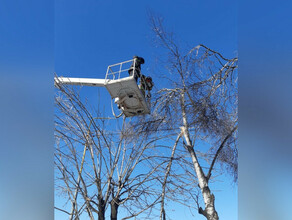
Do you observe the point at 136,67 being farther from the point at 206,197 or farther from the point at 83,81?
the point at 206,197

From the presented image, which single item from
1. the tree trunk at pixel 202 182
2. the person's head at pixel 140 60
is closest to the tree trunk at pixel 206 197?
the tree trunk at pixel 202 182

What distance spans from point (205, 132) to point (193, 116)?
0.39 meters

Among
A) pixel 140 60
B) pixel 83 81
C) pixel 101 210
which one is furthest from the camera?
pixel 83 81

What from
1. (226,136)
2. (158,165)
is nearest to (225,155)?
(226,136)

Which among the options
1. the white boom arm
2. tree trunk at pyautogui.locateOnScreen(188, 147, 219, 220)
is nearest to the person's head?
the white boom arm

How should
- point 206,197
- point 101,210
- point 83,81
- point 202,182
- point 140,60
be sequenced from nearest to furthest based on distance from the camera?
point 206,197
point 202,182
point 101,210
point 140,60
point 83,81

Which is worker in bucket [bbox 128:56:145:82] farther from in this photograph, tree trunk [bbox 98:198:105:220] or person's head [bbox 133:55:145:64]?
tree trunk [bbox 98:198:105:220]

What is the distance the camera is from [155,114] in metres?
5.83

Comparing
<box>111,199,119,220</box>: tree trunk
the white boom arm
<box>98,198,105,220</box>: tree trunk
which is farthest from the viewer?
the white boom arm

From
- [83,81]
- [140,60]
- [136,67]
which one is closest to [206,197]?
[136,67]

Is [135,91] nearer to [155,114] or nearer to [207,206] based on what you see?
[155,114]

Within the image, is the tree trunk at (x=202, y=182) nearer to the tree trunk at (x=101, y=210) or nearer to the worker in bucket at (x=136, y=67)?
the worker in bucket at (x=136, y=67)

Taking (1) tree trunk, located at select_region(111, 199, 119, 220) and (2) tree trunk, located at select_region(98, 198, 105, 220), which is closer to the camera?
(2) tree trunk, located at select_region(98, 198, 105, 220)

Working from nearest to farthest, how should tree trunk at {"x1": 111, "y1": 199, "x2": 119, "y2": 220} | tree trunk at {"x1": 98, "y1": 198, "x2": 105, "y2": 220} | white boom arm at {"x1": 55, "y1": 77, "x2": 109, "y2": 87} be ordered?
tree trunk at {"x1": 98, "y1": 198, "x2": 105, "y2": 220} → tree trunk at {"x1": 111, "y1": 199, "x2": 119, "y2": 220} → white boom arm at {"x1": 55, "y1": 77, "x2": 109, "y2": 87}
